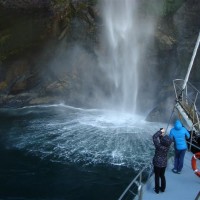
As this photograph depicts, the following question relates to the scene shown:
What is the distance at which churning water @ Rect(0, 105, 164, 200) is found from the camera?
16250mm

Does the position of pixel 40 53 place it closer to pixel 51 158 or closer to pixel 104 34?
pixel 104 34

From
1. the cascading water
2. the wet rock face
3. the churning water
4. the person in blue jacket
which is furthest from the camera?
the wet rock face

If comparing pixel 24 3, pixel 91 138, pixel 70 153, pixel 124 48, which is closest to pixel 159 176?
pixel 70 153

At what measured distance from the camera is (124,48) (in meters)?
33.0

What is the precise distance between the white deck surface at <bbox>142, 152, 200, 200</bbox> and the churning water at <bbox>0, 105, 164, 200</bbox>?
4.27m

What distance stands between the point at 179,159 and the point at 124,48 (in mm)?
22076

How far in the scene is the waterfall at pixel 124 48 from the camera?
3183 cm

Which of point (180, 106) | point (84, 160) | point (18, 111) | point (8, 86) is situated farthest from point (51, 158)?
point (8, 86)

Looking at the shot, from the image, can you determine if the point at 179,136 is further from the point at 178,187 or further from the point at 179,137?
the point at 178,187

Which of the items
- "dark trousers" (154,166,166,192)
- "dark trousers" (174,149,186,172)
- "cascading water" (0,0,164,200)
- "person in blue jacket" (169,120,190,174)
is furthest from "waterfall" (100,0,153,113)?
"dark trousers" (154,166,166,192)

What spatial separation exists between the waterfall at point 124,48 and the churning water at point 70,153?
14.9ft

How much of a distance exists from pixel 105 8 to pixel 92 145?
15.4 metres

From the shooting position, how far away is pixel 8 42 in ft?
103

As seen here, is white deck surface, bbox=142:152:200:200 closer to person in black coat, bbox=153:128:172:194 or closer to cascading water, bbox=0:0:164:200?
person in black coat, bbox=153:128:172:194
